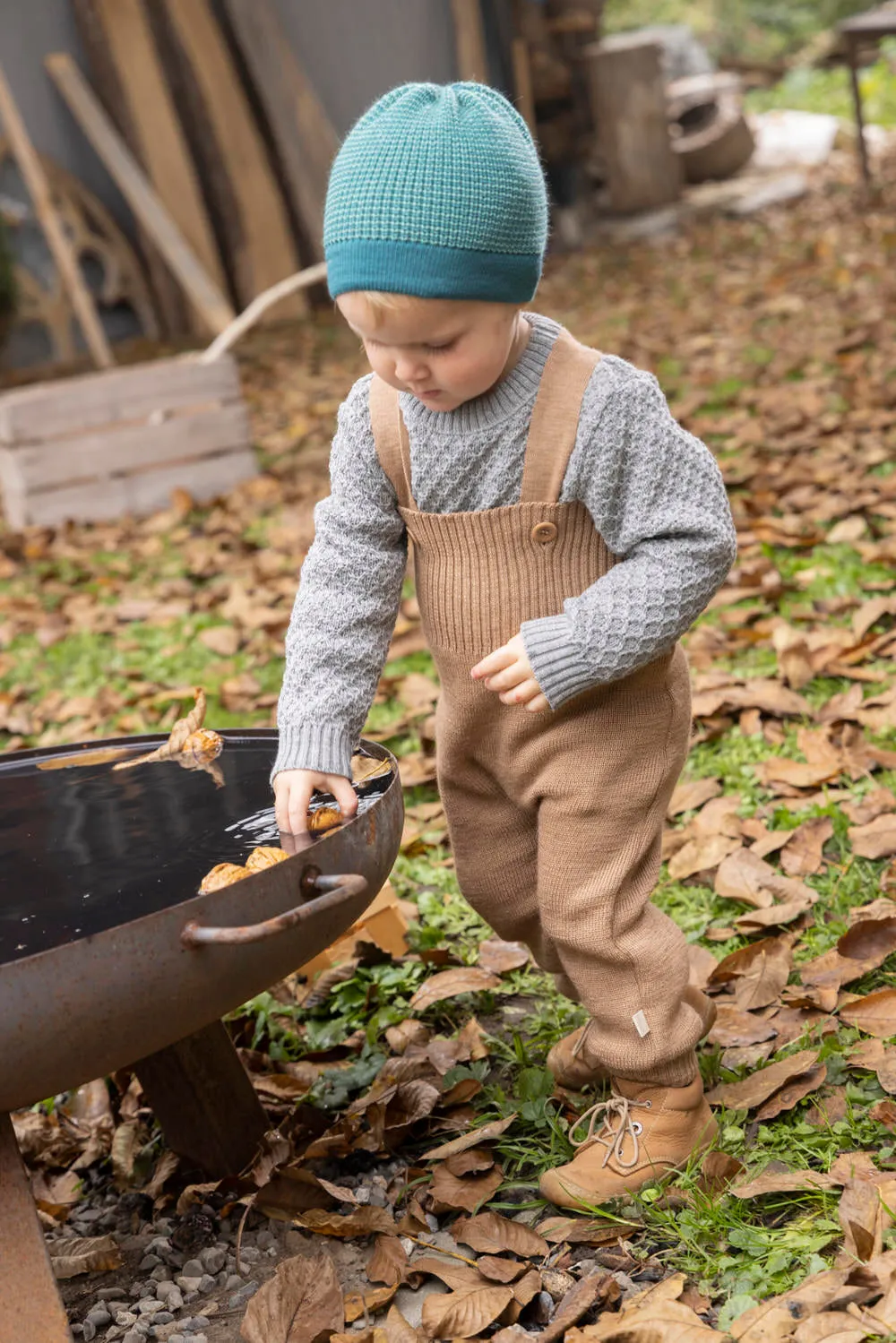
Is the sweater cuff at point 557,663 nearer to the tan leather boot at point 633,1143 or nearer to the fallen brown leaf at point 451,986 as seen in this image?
the tan leather boot at point 633,1143

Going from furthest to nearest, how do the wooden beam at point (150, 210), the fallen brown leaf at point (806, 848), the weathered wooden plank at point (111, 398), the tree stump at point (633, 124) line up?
1. the tree stump at point (633, 124)
2. the wooden beam at point (150, 210)
3. the weathered wooden plank at point (111, 398)
4. the fallen brown leaf at point (806, 848)

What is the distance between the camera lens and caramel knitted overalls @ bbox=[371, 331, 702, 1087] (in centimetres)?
191

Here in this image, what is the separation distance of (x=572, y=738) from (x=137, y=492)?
177 inches

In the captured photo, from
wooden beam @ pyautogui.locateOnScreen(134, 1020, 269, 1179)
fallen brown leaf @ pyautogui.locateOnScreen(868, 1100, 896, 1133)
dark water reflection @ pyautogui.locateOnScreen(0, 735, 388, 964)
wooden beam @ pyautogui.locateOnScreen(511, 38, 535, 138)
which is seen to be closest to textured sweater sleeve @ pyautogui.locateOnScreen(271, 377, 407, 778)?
dark water reflection @ pyautogui.locateOnScreen(0, 735, 388, 964)

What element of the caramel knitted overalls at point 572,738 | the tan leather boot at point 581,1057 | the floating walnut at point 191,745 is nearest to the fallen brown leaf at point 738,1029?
the tan leather boot at point 581,1057

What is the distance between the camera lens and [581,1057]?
2189 millimetres

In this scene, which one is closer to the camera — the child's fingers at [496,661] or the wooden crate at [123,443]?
the child's fingers at [496,661]

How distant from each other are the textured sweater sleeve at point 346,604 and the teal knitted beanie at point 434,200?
29 cm

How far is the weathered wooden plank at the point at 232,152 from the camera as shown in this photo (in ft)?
28.8

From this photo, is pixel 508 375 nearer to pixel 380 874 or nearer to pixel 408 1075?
pixel 380 874

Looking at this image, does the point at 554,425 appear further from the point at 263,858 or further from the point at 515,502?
the point at 263,858

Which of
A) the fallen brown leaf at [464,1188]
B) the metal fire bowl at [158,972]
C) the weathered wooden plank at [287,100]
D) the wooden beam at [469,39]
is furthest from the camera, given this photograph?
the wooden beam at [469,39]

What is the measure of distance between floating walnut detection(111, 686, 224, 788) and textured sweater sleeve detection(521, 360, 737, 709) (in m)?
0.68

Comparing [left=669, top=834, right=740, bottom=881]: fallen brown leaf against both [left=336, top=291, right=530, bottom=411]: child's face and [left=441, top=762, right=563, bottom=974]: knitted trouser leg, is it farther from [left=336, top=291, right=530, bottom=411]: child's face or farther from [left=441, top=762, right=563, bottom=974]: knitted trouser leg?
[left=336, top=291, right=530, bottom=411]: child's face
